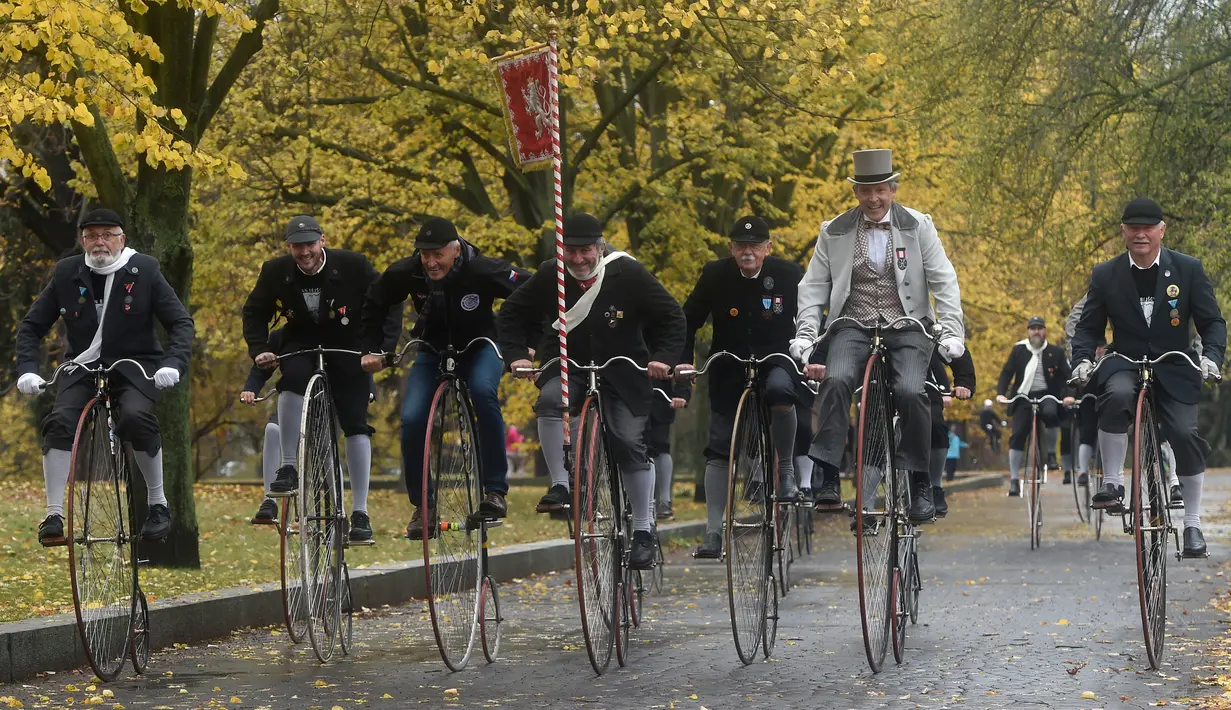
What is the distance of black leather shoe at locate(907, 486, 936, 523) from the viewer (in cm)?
998

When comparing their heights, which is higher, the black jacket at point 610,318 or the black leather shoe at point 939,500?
the black jacket at point 610,318

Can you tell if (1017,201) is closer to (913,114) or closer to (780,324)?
(913,114)

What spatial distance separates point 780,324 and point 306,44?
1327 centimetres

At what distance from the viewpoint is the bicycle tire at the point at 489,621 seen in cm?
1002

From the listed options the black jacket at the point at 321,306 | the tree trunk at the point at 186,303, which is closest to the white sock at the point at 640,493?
the black jacket at the point at 321,306

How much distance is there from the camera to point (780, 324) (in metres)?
12.3

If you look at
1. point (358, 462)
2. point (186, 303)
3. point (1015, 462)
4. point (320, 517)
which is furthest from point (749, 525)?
point (1015, 462)

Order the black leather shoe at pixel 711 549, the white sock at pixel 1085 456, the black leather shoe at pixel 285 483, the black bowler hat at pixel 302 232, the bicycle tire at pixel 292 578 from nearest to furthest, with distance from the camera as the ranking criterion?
the black leather shoe at pixel 285 483
the bicycle tire at pixel 292 578
the black leather shoe at pixel 711 549
the black bowler hat at pixel 302 232
the white sock at pixel 1085 456

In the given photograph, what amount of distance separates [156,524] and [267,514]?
4.97ft

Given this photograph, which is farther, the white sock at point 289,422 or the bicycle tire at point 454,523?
the white sock at point 289,422

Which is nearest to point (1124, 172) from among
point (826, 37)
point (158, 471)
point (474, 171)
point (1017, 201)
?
point (1017, 201)

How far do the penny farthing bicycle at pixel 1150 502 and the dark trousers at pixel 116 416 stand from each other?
4847 millimetres

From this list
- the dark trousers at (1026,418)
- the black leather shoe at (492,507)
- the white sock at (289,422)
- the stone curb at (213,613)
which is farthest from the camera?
the dark trousers at (1026,418)

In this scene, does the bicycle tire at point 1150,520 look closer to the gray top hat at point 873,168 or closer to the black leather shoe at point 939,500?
the black leather shoe at point 939,500
